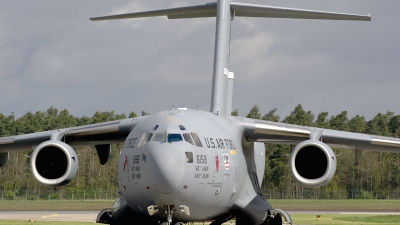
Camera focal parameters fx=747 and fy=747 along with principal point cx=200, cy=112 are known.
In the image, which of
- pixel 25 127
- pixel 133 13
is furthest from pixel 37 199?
pixel 133 13

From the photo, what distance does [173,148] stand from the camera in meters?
12.2

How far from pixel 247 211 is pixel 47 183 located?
4.01m

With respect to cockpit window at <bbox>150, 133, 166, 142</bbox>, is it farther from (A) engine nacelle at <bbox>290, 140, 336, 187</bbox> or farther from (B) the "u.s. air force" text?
(A) engine nacelle at <bbox>290, 140, 336, 187</bbox>

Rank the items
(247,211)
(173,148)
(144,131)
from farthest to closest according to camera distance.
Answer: (247,211)
(144,131)
(173,148)

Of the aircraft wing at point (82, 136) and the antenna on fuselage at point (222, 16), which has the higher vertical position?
the antenna on fuselage at point (222, 16)

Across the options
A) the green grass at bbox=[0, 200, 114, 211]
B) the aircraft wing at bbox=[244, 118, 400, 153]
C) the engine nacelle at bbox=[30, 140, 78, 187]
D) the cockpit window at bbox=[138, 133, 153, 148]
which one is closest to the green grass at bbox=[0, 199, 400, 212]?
the green grass at bbox=[0, 200, 114, 211]

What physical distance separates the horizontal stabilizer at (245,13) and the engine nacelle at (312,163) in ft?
10.9

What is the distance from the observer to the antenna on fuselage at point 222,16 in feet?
54.9

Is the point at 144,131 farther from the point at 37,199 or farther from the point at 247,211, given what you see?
the point at 37,199

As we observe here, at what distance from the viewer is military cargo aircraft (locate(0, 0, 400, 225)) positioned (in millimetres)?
12411

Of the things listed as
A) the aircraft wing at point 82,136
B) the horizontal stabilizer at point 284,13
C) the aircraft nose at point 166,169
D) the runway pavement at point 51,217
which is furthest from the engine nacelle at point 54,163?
the runway pavement at point 51,217

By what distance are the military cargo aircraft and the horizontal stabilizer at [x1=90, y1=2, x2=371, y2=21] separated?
0.02 meters

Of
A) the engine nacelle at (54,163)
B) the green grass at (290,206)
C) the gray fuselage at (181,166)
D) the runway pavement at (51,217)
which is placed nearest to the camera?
the gray fuselage at (181,166)

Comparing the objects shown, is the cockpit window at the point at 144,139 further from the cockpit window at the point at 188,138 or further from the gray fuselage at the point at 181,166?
the cockpit window at the point at 188,138
